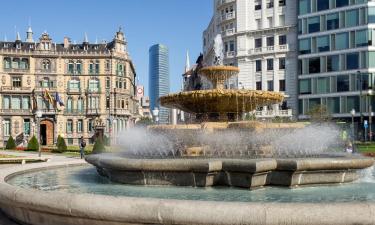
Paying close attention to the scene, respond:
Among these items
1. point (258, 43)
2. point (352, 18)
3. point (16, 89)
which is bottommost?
point (16, 89)

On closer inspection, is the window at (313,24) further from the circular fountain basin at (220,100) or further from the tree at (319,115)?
the circular fountain basin at (220,100)

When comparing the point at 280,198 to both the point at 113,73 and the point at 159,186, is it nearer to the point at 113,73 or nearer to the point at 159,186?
the point at 159,186

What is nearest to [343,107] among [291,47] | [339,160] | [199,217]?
[291,47]

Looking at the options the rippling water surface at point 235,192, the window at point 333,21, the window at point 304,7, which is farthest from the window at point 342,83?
the rippling water surface at point 235,192

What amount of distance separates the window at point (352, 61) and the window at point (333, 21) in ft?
14.6

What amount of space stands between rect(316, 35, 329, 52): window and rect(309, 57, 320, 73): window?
1461 millimetres

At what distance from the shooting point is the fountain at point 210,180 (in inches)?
229

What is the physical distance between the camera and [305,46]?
61.8 metres

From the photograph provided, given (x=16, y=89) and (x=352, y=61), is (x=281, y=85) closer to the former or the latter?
(x=352, y=61)

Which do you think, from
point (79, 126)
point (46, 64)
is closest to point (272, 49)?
point (79, 126)

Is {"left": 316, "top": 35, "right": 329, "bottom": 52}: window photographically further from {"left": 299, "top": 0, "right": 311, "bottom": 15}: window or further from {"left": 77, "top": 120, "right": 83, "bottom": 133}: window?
{"left": 77, "top": 120, "right": 83, "bottom": 133}: window

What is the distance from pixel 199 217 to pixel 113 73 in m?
75.7

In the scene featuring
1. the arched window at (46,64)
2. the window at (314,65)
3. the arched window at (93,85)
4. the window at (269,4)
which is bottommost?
the arched window at (93,85)

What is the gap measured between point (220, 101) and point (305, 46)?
49.6 meters
